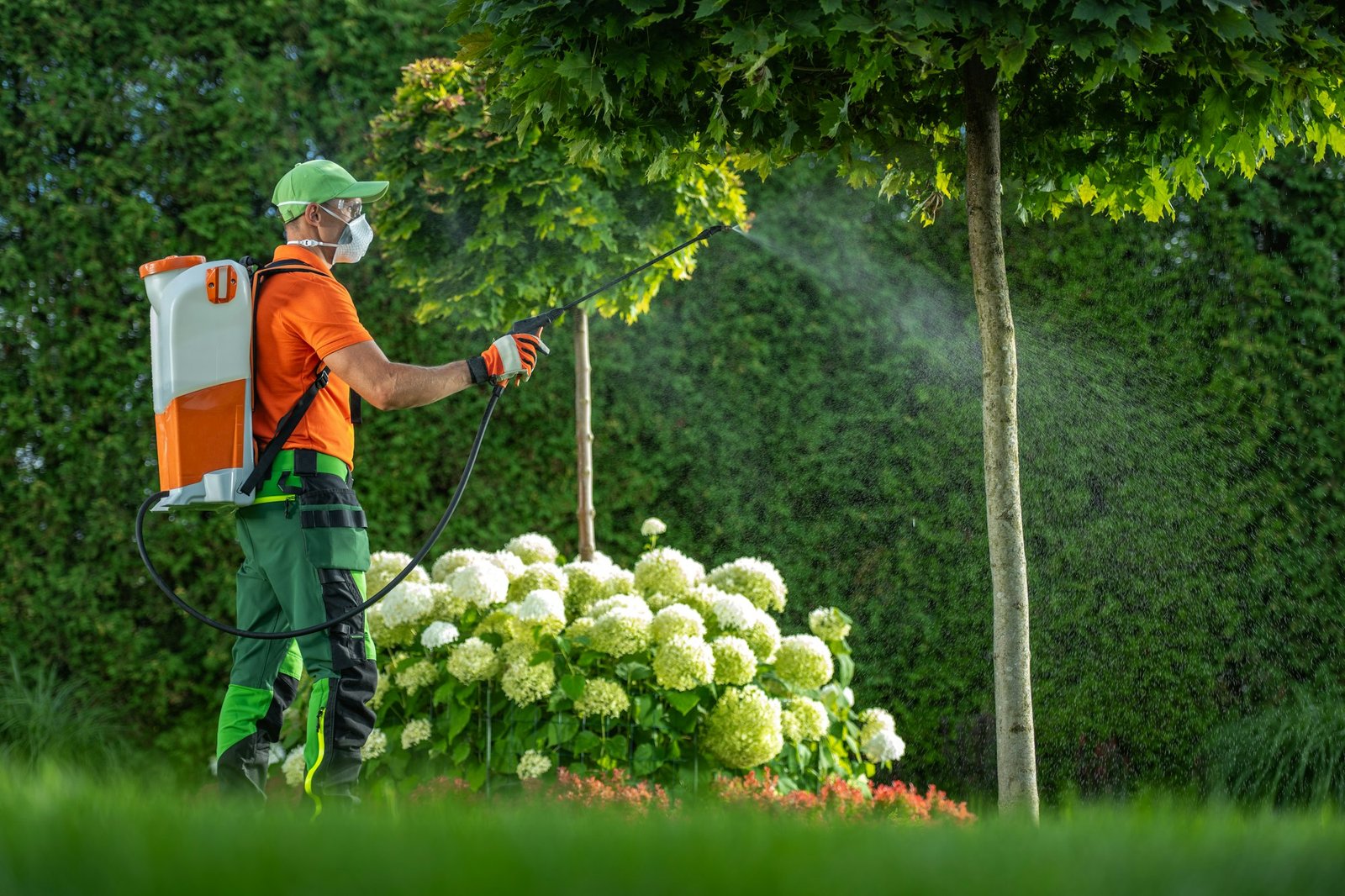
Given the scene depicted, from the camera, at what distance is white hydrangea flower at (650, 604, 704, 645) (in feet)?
12.6

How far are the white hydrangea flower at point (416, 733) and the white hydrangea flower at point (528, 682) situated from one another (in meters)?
0.35

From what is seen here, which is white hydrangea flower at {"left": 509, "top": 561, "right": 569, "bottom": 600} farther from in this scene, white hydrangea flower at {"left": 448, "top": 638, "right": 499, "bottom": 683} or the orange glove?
the orange glove

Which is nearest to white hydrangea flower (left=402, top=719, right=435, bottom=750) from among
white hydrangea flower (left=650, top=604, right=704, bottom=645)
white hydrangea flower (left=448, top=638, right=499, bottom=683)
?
white hydrangea flower (left=448, top=638, right=499, bottom=683)

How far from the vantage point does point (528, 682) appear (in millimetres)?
3744

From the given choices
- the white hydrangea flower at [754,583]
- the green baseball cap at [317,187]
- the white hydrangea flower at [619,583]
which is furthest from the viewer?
the white hydrangea flower at [754,583]

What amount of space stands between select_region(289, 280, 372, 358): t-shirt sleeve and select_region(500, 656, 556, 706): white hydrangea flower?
1.33 meters

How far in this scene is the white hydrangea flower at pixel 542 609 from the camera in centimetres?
382

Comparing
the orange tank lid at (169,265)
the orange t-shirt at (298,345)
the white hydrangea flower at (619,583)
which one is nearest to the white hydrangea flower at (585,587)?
the white hydrangea flower at (619,583)

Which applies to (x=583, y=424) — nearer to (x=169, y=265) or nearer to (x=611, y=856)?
(x=169, y=265)

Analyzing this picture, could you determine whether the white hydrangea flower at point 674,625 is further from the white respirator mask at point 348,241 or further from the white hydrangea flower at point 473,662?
the white respirator mask at point 348,241

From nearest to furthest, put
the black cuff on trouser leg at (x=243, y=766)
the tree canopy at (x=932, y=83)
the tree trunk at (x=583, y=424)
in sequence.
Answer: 1. the tree canopy at (x=932, y=83)
2. the black cuff on trouser leg at (x=243, y=766)
3. the tree trunk at (x=583, y=424)

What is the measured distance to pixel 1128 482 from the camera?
5152mm

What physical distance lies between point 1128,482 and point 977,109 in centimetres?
263

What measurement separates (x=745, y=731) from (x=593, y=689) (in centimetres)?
50
